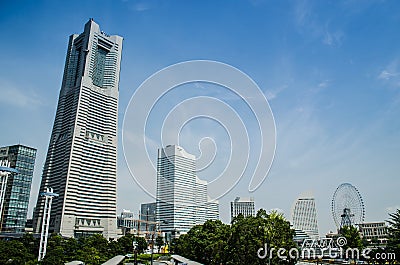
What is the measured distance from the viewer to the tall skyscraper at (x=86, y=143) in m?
78.9

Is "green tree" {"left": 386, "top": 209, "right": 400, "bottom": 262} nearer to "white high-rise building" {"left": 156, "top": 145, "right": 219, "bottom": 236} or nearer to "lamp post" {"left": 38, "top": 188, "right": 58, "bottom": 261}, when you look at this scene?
"lamp post" {"left": 38, "top": 188, "right": 58, "bottom": 261}

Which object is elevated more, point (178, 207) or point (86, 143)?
point (86, 143)

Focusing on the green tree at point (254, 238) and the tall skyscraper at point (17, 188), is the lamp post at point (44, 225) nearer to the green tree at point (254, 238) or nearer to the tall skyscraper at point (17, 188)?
the green tree at point (254, 238)

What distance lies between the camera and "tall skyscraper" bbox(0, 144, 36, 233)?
2964 inches

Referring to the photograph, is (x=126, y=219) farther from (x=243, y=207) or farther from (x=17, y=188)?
(x=243, y=207)

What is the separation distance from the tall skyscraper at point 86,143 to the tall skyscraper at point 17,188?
508 centimetres

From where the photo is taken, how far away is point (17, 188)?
77.3 m

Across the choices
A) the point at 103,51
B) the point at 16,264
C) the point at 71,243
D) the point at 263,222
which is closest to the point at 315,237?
the point at 71,243

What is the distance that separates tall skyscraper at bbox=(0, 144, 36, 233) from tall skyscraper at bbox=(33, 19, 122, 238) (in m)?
5.08

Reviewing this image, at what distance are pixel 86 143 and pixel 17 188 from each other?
1950 centimetres

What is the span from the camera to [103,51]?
99.8 meters

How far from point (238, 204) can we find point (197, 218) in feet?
65.8

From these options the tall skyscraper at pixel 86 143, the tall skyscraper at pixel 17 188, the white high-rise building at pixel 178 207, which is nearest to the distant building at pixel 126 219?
the white high-rise building at pixel 178 207

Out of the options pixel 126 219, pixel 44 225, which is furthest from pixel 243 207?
pixel 44 225
